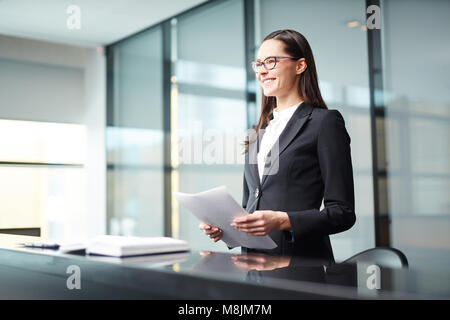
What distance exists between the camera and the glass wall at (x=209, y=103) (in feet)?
15.4

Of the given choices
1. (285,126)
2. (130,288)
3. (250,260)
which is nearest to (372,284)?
(250,260)

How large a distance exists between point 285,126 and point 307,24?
244cm

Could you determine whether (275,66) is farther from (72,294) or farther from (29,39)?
(29,39)

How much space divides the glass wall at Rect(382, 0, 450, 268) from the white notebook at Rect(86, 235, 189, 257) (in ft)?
7.01

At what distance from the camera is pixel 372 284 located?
3.29 ft

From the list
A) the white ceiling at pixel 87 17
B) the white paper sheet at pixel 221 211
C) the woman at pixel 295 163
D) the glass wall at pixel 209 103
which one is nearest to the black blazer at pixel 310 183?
the woman at pixel 295 163

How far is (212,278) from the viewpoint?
1.10 m

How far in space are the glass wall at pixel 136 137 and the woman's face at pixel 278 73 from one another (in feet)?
12.7

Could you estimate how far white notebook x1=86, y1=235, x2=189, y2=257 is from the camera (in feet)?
4.91

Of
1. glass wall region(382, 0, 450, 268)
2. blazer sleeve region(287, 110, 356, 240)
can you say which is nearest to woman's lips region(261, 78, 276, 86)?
blazer sleeve region(287, 110, 356, 240)

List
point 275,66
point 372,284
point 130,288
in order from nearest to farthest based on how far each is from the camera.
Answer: point 372,284 → point 130,288 → point 275,66

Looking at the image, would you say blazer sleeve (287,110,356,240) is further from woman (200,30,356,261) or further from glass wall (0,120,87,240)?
glass wall (0,120,87,240)

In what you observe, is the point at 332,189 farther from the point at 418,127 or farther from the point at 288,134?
the point at 418,127

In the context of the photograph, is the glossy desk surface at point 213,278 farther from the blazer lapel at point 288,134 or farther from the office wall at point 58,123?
the office wall at point 58,123
